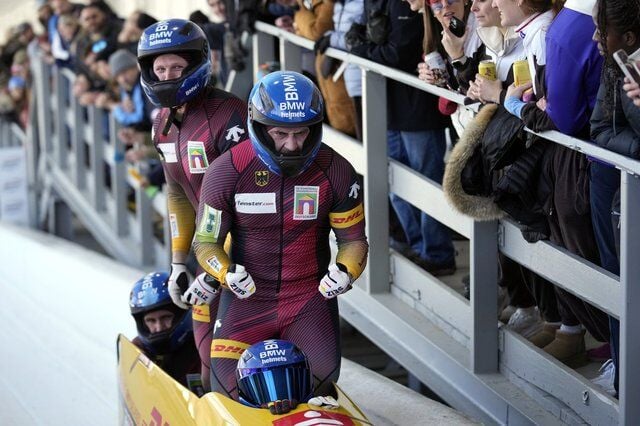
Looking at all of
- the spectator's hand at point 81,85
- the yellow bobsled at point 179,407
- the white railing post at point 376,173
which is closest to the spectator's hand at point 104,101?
the spectator's hand at point 81,85

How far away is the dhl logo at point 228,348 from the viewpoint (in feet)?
13.2

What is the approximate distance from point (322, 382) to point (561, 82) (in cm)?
114

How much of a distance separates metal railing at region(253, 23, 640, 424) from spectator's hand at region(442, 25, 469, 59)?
15 centimetres

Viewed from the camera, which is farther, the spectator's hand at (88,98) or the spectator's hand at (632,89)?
the spectator's hand at (88,98)

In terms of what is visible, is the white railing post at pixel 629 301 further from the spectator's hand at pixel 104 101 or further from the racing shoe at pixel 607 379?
the spectator's hand at pixel 104 101

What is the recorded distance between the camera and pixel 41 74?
1145cm

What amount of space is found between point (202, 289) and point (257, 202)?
1.27ft

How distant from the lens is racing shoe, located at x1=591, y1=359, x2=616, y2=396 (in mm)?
3961

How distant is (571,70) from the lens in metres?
3.64

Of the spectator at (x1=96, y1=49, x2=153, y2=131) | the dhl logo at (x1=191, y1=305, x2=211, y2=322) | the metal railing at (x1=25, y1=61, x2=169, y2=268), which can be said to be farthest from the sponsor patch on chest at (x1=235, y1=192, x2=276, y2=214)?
the metal railing at (x1=25, y1=61, x2=169, y2=268)

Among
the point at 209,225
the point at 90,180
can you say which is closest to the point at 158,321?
the point at 209,225

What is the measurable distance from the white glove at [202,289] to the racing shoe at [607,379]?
4.07 ft

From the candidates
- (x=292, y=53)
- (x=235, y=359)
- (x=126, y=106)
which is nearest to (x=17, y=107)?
(x=126, y=106)

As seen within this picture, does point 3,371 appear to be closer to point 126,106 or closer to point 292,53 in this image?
point 126,106
